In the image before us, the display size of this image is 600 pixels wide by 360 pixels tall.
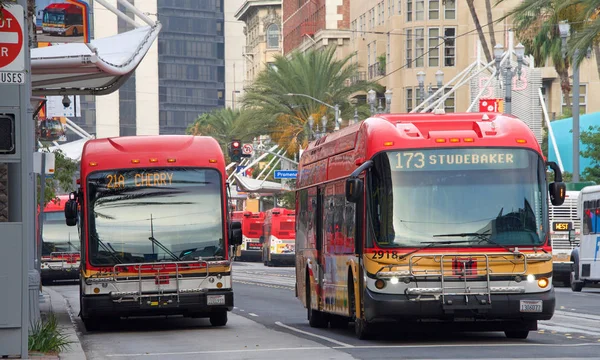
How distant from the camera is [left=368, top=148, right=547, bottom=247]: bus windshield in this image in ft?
57.0

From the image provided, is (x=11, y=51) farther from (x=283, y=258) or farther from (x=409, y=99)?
(x=409, y=99)

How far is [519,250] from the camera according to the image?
57.0 ft

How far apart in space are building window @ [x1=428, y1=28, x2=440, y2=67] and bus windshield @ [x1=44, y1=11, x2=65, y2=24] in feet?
174

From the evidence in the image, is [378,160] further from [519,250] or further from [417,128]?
[519,250]

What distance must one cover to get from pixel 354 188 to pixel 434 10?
59249 mm

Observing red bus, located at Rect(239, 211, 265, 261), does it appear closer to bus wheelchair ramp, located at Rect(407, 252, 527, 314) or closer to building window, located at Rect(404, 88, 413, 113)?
building window, located at Rect(404, 88, 413, 113)

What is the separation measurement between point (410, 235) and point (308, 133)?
2016 inches

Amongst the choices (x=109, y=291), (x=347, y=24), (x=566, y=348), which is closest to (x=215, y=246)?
(x=109, y=291)

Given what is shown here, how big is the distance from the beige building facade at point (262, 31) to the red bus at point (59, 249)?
7955 centimetres

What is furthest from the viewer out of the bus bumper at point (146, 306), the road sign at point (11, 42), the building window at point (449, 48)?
the building window at point (449, 48)

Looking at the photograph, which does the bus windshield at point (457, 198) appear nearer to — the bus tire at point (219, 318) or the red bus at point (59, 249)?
the bus tire at point (219, 318)

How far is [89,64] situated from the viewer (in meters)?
23.9

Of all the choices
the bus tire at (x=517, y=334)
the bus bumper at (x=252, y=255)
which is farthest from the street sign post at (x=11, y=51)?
the bus bumper at (x=252, y=255)

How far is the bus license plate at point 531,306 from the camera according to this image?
17156mm
